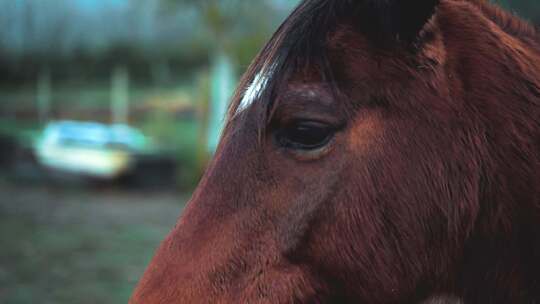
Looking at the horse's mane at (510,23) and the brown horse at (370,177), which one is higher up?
the horse's mane at (510,23)

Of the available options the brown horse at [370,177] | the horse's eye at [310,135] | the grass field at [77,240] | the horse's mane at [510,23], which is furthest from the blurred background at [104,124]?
the horse's eye at [310,135]

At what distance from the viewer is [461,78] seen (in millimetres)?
1733

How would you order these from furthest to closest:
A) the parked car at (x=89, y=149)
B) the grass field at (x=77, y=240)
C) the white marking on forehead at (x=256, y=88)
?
the parked car at (x=89, y=149) → the grass field at (x=77, y=240) → the white marking on forehead at (x=256, y=88)

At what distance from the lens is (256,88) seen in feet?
5.67

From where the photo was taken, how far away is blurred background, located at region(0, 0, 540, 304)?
7934 millimetres

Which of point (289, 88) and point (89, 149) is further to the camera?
point (89, 149)

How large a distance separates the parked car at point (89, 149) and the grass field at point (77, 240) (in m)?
0.65

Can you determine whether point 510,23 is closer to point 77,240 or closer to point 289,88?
point 289,88

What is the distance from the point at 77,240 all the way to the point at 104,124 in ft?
29.2

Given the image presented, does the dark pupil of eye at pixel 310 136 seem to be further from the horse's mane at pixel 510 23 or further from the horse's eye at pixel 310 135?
the horse's mane at pixel 510 23

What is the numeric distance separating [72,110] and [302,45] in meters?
17.1

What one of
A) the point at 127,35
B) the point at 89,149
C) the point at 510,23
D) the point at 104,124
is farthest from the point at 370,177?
the point at 127,35

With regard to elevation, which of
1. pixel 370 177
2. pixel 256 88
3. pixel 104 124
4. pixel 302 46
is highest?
pixel 302 46

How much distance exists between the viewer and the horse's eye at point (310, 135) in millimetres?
1618
